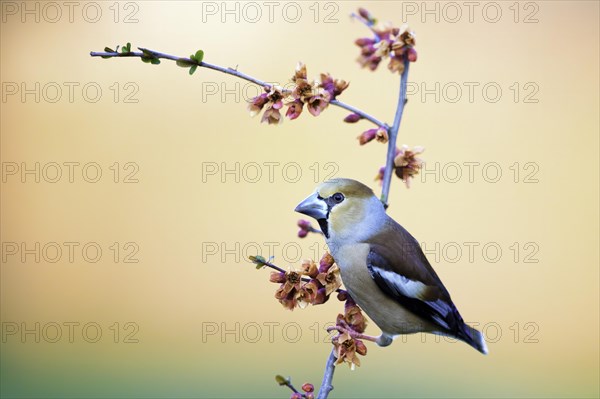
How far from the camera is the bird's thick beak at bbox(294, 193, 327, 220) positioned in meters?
0.68

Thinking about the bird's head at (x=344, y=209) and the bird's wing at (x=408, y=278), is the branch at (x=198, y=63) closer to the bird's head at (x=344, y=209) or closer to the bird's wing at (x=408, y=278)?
the bird's head at (x=344, y=209)

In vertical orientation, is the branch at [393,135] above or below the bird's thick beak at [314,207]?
above

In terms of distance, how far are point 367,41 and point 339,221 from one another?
23 centimetres

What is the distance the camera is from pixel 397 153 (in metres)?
0.67

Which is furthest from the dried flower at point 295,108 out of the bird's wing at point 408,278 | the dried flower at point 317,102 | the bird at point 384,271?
the bird's wing at point 408,278

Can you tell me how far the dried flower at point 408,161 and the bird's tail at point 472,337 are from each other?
0.21 metres

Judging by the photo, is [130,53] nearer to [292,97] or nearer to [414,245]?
[292,97]

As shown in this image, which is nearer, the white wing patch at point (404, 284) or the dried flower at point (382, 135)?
the dried flower at point (382, 135)

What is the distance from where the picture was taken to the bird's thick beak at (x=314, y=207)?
680 mm

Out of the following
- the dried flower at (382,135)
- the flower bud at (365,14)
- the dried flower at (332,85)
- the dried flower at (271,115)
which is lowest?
the dried flower at (382,135)

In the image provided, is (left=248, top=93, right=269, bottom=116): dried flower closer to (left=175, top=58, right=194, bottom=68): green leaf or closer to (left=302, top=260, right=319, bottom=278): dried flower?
(left=175, top=58, right=194, bottom=68): green leaf

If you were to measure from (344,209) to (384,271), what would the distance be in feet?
0.39

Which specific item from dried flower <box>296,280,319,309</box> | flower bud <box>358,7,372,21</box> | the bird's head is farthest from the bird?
flower bud <box>358,7,372,21</box>

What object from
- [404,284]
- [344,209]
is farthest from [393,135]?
[404,284]
